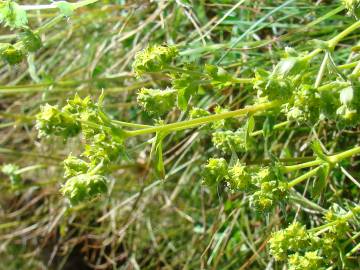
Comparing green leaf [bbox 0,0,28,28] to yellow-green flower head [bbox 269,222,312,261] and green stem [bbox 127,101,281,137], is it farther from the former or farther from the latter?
yellow-green flower head [bbox 269,222,312,261]

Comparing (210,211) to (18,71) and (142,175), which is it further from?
(18,71)

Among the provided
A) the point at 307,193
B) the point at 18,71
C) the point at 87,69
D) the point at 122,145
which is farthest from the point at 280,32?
the point at 18,71

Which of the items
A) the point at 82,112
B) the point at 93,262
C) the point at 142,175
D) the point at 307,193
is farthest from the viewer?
the point at 93,262

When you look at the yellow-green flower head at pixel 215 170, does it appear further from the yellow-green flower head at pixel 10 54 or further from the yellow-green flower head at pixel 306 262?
the yellow-green flower head at pixel 10 54

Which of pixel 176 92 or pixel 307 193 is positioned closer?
pixel 176 92

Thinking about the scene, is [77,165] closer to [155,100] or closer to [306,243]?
[155,100]

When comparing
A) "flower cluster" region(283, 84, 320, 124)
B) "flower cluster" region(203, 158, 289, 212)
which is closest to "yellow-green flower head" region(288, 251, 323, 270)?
"flower cluster" region(203, 158, 289, 212)
